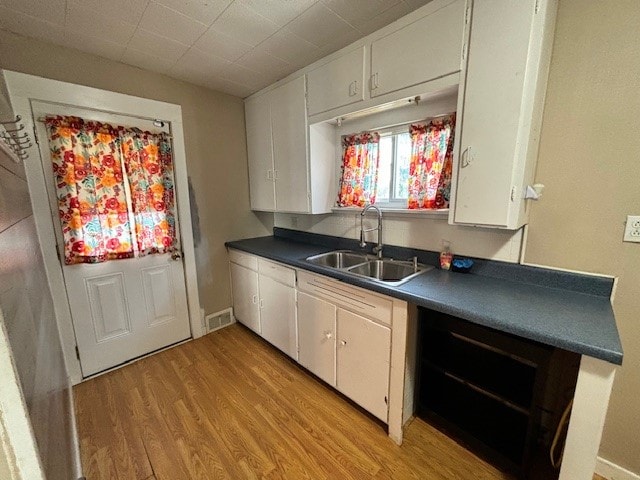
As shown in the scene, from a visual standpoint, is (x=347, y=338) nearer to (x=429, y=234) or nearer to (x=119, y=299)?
(x=429, y=234)

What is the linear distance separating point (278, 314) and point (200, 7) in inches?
79.7

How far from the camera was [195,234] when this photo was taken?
8.00ft

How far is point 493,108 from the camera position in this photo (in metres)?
1.19

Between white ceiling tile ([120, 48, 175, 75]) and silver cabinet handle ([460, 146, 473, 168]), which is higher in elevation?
white ceiling tile ([120, 48, 175, 75])

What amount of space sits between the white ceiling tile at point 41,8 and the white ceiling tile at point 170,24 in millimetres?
359

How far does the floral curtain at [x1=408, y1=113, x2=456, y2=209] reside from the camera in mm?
1636

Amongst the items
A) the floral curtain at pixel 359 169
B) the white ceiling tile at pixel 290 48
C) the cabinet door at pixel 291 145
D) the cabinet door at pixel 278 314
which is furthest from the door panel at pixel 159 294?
the white ceiling tile at pixel 290 48

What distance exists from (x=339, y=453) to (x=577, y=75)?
221 cm

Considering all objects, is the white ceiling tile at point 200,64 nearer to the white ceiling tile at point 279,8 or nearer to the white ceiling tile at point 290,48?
the white ceiling tile at point 290,48

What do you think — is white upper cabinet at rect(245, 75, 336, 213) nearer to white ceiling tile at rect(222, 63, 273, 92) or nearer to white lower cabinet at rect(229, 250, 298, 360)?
white ceiling tile at rect(222, 63, 273, 92)

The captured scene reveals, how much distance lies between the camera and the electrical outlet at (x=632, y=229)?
3.69 ft

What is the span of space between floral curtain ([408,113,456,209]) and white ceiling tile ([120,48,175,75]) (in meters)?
1.89

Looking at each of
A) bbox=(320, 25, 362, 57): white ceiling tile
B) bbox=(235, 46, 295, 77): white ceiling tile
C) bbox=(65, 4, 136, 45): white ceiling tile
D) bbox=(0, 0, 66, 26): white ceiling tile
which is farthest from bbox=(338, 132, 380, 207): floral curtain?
bbox=(0, 0, 66, 26): white ceiling tile

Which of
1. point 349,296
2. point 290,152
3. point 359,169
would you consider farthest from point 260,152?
point 349,296
